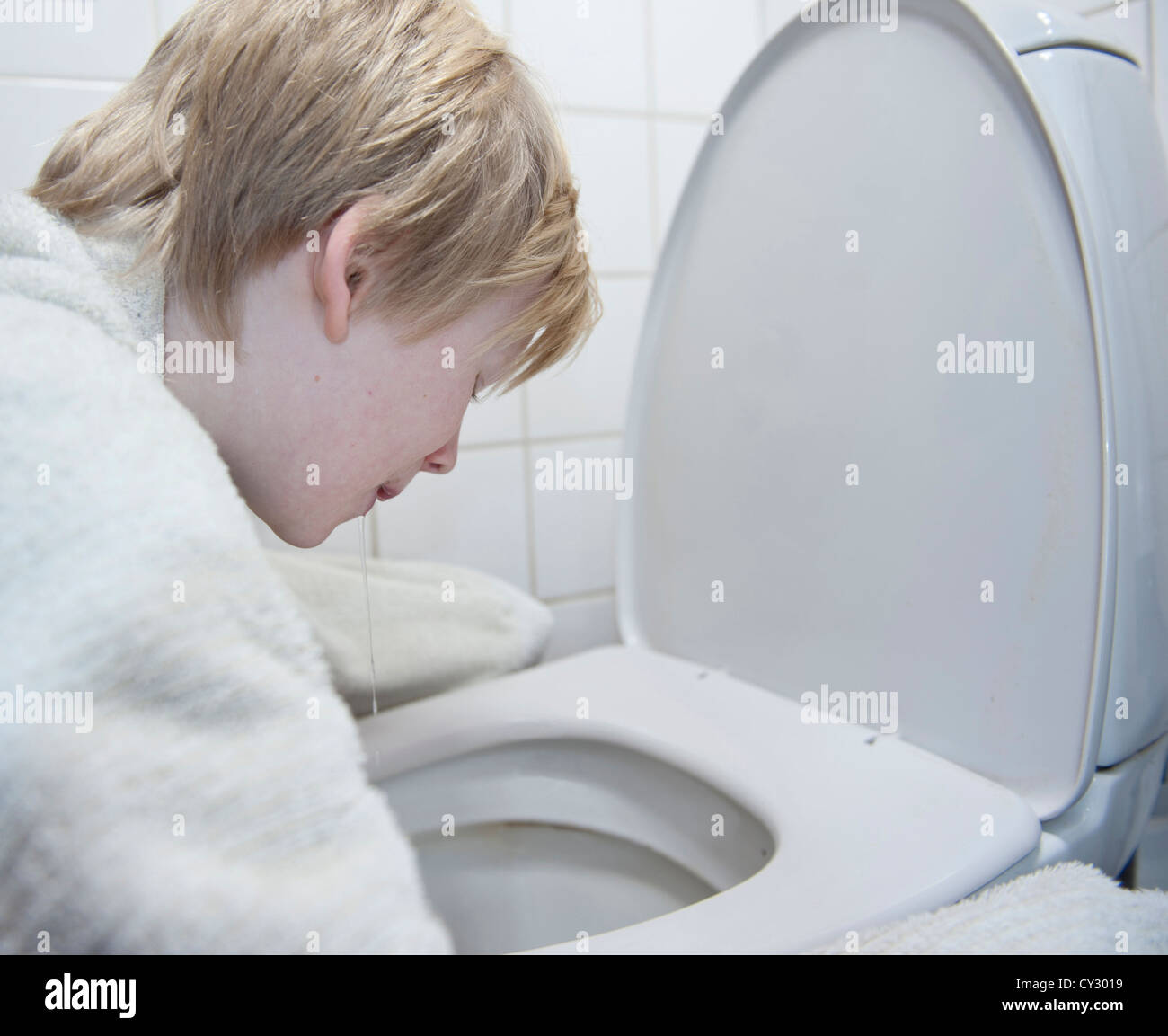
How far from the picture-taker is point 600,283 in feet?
2.61

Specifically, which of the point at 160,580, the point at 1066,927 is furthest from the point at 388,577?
the point at 1066,927

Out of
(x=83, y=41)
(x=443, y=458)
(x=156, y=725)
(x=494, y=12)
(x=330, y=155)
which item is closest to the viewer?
(x=156, y=725)

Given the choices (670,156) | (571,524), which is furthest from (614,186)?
(571,524)

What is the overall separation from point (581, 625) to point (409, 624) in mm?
233

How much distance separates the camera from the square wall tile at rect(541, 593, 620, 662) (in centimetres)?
83

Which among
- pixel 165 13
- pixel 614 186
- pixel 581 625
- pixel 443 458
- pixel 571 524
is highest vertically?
pixel 165 13

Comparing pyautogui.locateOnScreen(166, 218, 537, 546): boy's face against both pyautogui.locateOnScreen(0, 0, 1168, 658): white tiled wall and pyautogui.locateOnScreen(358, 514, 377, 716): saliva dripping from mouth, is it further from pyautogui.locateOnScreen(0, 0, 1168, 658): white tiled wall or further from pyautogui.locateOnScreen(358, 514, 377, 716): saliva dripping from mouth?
pyautogui.locateOnScreen(0, 0, 1168, 658): white tiled wall

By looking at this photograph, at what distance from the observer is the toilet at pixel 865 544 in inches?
16.2

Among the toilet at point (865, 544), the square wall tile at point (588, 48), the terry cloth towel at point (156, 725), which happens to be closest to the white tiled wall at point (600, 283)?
the square wall tile at point (588, 48)

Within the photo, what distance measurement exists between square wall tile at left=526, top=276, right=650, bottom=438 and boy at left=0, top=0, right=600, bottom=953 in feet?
0.87

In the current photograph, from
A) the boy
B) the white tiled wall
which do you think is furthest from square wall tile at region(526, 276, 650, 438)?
the boy

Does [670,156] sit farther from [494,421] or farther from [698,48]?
[494,421]

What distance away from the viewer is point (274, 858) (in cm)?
27

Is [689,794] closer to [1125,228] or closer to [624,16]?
[1125,228]
